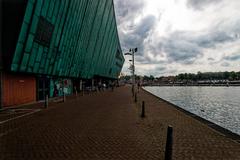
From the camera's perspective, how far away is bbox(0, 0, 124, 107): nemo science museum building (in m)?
15.7

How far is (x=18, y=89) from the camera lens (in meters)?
19.1

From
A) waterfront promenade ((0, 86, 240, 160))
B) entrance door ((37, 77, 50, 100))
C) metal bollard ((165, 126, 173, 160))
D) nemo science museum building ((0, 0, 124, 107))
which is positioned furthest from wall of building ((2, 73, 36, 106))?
metal bollard ((165, 126, 173, 160))

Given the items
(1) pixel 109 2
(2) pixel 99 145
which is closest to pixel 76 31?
(1) pixel 109 2

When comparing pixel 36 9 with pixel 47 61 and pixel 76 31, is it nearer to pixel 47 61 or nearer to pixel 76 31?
pixel 47 61

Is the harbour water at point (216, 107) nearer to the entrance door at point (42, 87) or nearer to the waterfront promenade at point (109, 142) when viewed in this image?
the waterfront promenade at point (109, 142)

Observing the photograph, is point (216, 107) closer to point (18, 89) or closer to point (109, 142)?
point (109, 142)

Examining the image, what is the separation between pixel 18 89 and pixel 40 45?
15.2 feet

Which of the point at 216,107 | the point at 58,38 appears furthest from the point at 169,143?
the point at 58,38

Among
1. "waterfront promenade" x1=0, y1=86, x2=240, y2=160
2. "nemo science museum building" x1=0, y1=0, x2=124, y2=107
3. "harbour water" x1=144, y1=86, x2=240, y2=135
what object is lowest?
"harbour water" x1=144, y1=86, x2=240, y2=135

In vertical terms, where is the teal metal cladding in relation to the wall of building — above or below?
above

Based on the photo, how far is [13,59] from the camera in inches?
625

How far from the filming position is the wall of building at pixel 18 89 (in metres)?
17.3

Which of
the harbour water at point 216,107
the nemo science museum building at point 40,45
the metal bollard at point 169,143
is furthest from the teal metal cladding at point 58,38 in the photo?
the harbour water at point 216,107

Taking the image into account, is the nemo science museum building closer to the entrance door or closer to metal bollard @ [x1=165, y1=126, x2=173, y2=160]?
the entrance door
